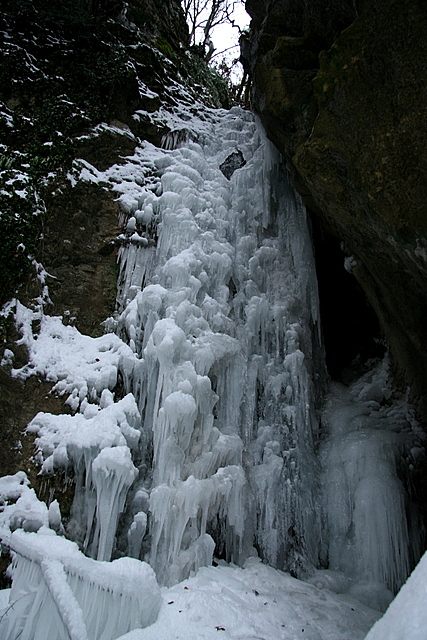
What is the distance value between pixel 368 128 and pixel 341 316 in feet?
14.5

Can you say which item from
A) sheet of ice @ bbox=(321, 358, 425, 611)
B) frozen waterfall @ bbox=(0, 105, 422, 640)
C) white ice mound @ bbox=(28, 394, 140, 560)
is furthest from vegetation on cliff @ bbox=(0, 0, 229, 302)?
sheet of ice @ bbox=(321, 358, 425, 611)

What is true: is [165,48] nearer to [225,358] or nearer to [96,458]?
[225,358]

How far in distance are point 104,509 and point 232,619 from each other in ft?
5.15

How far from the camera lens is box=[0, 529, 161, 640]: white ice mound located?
2.56m

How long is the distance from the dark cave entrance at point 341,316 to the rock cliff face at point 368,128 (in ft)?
3.81

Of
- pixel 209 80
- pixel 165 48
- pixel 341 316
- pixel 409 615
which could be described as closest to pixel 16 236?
pixel 409 615

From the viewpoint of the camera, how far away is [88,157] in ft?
21.7

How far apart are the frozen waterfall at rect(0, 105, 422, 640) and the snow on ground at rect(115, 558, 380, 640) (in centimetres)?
28

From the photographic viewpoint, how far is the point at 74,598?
257cm

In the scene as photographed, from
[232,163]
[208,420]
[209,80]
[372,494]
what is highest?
[209,80]

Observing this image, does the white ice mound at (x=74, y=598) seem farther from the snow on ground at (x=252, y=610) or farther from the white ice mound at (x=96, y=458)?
the white ice mound at (x=96, y=458)

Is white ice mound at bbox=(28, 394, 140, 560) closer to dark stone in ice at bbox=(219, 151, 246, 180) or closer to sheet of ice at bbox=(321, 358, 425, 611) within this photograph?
sheet of ice at bbox=(321, 358, 425, 611)

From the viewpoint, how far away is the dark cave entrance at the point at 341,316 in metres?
7.36

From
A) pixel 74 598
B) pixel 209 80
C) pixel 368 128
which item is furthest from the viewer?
pixel 209 80
